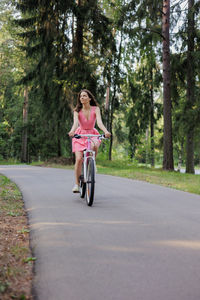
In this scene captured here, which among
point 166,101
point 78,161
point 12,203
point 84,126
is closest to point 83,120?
point 84,126

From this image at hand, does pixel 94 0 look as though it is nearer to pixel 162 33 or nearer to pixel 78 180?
pixel 162 33

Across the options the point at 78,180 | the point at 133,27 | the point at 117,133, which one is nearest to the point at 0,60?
the point at 117,133

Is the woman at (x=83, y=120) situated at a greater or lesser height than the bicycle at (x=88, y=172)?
greater

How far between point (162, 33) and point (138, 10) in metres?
1.89

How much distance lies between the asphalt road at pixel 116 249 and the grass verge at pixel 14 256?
86mm

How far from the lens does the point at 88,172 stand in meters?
5.75

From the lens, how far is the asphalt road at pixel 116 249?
7.65 feet

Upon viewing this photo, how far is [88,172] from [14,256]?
112 inches

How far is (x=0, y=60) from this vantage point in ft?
96.0

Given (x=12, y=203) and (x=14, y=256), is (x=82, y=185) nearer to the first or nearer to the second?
(x=12, y=203)

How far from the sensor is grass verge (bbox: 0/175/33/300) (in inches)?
89.1

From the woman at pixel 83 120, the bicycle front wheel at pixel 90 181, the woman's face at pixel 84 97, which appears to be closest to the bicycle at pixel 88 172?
the bicycle front wheel at pixel 90 181

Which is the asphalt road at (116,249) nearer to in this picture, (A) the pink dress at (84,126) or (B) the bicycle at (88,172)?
(B) the bicycle at (88,172)

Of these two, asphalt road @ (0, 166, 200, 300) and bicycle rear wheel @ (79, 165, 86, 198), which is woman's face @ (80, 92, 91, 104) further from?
asphalt road @ (0, 166, 200, 300)
